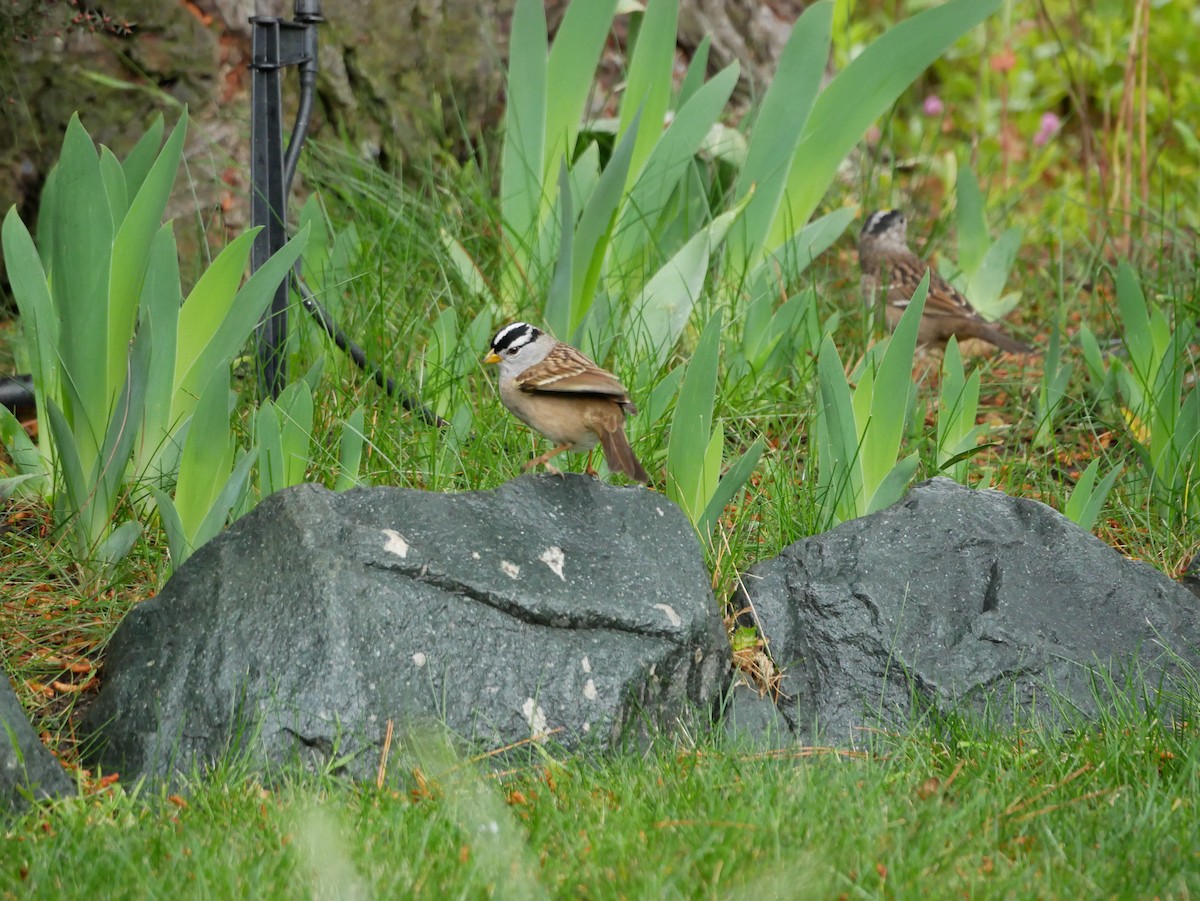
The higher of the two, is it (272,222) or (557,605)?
(272,222)

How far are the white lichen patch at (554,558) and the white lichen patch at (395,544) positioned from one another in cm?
32

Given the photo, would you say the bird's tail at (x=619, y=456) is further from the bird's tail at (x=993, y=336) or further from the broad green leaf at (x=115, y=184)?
the bird's tail at (x=993, y=336)

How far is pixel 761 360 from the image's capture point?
4.47 metres

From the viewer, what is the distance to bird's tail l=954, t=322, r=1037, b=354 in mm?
5129

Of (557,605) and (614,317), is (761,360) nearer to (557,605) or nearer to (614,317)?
(614,317)

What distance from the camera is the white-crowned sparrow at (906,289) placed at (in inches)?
206

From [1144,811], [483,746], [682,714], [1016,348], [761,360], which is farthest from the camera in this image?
[1016,348]

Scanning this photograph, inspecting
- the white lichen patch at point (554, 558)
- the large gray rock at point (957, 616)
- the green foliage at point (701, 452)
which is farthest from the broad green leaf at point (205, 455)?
the large gray rock at point (957, 616)

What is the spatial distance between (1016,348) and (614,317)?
1637 millimetres

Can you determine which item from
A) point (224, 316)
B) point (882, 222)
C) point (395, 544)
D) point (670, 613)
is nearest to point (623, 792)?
point (670, 613)

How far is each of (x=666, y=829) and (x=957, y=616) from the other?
118 centimetres

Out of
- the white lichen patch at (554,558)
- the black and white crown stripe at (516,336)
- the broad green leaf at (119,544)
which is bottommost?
the broad green leaf at (119,544)

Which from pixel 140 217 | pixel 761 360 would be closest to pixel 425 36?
pixel 761 360

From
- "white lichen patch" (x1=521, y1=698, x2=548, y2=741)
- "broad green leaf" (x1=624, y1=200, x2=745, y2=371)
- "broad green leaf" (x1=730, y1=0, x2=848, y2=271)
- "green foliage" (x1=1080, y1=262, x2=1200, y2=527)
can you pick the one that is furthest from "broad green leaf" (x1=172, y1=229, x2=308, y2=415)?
"green foliage" (x1=1080, y1=262, x2=1200, y2=527)
